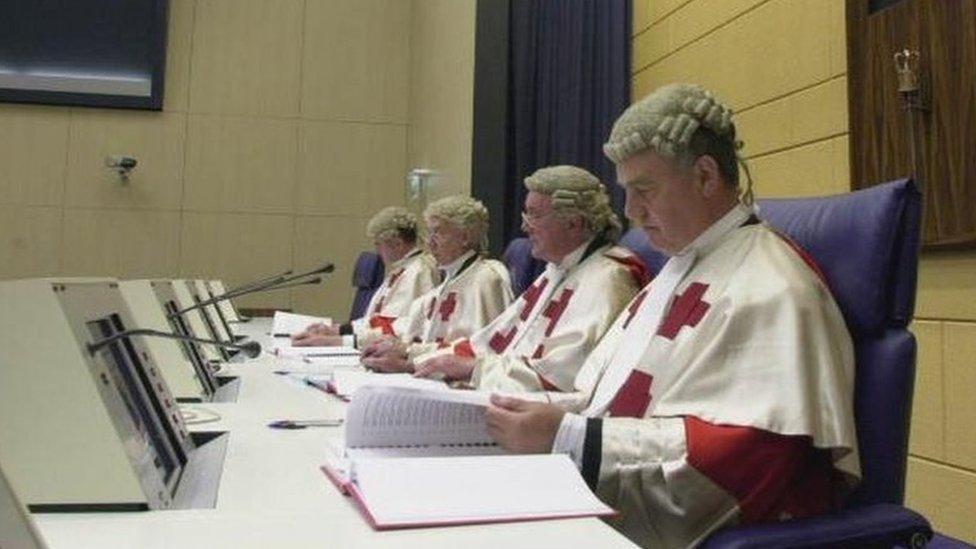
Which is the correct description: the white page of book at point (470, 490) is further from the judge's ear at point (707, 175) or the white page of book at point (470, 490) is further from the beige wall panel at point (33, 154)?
the beige wall panel at point (33, 154)

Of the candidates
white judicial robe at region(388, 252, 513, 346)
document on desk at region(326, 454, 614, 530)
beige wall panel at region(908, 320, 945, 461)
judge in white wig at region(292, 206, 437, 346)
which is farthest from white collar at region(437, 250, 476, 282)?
document on desk at region(326, 454, 614, 530)

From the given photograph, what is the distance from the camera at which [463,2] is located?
4.50 m

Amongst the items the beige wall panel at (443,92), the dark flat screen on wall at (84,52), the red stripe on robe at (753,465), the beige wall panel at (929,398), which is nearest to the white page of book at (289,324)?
the beige wall panel at (443,92)

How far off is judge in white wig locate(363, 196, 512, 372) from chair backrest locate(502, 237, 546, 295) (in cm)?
8

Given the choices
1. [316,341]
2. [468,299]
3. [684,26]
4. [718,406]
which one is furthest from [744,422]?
[684,26]

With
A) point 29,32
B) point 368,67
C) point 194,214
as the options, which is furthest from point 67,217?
point 368,67

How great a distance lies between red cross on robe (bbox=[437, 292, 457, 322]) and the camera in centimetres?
286

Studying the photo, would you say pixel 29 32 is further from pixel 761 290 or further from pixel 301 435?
pixel 761 290

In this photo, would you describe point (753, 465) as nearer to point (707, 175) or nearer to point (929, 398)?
point (707, 175)

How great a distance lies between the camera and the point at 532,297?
2186 millimetres

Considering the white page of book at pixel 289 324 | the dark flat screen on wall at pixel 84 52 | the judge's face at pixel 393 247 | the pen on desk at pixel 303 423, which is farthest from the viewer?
the dark flat screen on wall at pixel 84 52

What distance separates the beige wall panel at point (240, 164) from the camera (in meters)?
5.82

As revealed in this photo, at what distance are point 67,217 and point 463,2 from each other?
315 cm

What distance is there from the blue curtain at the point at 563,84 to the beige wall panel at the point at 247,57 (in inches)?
103
